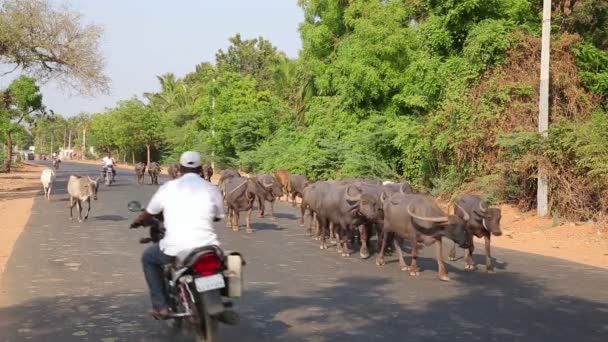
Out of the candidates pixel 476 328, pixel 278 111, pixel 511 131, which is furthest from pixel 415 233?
pixel 278 111

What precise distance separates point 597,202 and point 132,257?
1149 centimetres

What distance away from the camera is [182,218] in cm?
612

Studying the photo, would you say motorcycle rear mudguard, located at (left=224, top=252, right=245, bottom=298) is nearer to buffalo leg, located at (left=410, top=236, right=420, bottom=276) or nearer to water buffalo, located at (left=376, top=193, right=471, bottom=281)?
water buffalo, located at (left=376, top=193, right=471, bottom=281)

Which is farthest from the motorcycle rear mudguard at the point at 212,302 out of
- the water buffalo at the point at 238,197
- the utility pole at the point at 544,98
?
the utility pole at the point at 544,98

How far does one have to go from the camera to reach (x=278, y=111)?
49.6 metres

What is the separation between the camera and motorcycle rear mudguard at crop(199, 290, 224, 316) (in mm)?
5652

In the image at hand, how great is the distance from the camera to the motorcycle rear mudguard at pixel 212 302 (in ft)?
18.5

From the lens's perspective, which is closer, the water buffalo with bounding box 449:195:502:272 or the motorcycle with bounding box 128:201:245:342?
the motorcycle with bounding box 128:201:245:342

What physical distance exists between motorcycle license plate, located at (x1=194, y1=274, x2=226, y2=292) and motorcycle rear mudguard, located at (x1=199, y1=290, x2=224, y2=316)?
0.05 m

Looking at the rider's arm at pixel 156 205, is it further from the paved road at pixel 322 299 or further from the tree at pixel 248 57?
the tree at pixel 248 57

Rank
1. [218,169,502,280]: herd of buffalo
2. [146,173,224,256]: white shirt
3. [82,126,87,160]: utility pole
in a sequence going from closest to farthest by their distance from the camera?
[146,173,224,256]: white shirt, [218,169,502,280]: herd of buffalo, [82,126,87,160]: utility pole

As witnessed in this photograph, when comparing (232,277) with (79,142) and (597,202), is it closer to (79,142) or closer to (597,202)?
(597,202)

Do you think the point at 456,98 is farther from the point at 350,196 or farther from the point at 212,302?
the point at 212,302

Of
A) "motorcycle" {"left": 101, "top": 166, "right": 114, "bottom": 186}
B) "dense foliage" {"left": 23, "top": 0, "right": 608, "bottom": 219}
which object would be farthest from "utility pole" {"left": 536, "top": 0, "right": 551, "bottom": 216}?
"motorcycle" {"left": 101, "top": 166, "right": 114, "bottom": 186}
